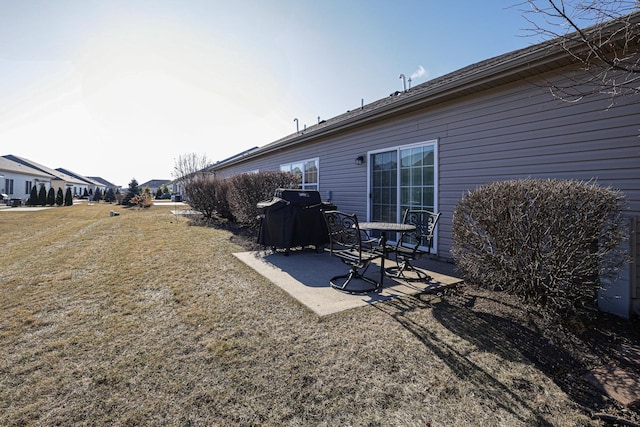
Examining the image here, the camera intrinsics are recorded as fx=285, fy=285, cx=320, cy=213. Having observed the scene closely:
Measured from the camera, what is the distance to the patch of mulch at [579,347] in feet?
5.73

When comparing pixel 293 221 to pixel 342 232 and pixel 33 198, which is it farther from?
pixel 33 198

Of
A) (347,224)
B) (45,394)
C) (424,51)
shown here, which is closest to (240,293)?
(347,224)

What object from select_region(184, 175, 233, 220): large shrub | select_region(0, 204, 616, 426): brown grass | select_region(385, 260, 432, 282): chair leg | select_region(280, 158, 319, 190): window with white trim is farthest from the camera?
select_region(184, 175, 233, 220): large shrub

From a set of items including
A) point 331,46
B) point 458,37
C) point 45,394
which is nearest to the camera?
point 45,394

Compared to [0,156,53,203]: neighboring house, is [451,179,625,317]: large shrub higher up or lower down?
lower down

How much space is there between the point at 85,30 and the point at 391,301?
8804 mm

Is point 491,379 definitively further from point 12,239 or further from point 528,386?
point 12,239

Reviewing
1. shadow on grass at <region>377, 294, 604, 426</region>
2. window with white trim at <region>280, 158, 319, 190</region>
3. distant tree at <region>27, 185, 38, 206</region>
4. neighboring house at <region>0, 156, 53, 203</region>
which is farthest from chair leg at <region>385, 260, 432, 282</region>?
neighboring house at <region>0, 156, 53, 203</region>

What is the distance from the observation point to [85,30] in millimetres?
6586

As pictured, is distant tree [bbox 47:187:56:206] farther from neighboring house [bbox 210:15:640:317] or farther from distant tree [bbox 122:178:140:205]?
neighboring house [bbox 210:15:640:317]

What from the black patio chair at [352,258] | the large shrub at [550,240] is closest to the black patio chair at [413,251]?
the black patio chair at [352,258]

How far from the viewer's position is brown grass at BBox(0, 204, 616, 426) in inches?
64.0

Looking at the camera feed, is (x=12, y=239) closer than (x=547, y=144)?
No

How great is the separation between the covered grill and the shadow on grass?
2798mm
